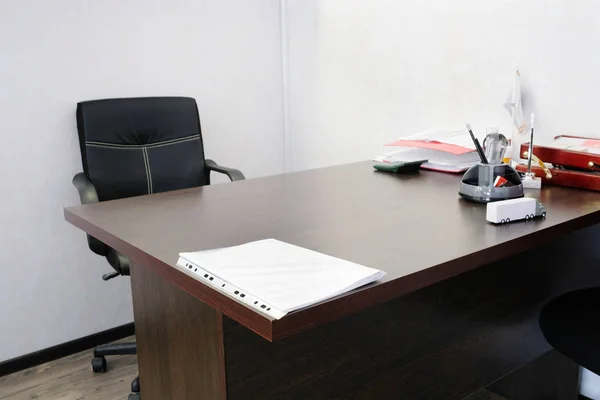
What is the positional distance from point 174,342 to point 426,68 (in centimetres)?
138

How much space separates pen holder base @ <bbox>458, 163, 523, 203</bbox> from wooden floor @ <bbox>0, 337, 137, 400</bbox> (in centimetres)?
145

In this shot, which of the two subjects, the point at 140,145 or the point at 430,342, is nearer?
the point at 430,342

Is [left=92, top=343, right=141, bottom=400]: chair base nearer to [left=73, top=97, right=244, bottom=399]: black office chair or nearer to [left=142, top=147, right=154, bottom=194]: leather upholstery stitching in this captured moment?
[left=73, top=97, right=244, bottom=399]: black office chair

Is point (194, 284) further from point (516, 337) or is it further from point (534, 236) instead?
point (516, 337)

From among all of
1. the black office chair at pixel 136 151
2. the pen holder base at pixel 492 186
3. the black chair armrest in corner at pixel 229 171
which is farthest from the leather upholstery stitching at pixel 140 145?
the pen holder base at pixel 492 186

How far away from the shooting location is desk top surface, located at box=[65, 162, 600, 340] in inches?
32.1

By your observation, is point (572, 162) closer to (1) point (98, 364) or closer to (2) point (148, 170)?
(2) point (148, 170)

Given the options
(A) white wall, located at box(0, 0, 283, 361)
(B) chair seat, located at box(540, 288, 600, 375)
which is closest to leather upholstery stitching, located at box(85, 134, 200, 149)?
(A) white wall, located at box(0, 0, 283, 361)

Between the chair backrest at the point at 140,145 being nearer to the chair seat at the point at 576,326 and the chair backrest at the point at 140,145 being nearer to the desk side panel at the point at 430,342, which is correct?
the desk side panel at the point at 430,342

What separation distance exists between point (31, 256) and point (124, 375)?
596 millimetres

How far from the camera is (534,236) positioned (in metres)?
1.05

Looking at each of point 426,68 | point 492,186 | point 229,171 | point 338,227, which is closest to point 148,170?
point 229,171

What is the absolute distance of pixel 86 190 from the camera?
189 centimetres

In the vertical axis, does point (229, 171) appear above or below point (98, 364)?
above
